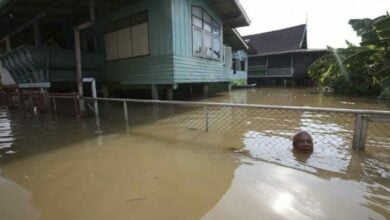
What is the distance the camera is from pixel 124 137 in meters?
5.64

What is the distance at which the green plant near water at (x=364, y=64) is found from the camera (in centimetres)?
923

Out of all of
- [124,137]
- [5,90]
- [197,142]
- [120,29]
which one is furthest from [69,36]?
[197,142]

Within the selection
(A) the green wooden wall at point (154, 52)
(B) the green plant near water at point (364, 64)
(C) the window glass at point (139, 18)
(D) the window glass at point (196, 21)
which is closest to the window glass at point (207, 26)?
(D) the window glass at point (196, 21)

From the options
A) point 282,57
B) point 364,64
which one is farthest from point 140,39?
point 282,57

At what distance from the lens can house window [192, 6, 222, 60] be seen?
34.3ft

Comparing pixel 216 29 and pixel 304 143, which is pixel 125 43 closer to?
pixel 216 29

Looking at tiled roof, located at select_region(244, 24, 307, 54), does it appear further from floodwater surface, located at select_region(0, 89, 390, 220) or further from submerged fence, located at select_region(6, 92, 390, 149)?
floodwater surface, located at select_region(0, 89, 390, 220)

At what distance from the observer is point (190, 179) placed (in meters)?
3.27

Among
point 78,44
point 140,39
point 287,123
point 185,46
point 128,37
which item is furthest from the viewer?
point 128,37

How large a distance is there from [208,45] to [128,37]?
380cm

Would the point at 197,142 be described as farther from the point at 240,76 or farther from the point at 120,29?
the point at 240,76

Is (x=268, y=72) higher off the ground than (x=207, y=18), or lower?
lower

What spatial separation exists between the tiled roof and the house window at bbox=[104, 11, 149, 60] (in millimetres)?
19252

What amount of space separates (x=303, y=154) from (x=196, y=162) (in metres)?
1.84
